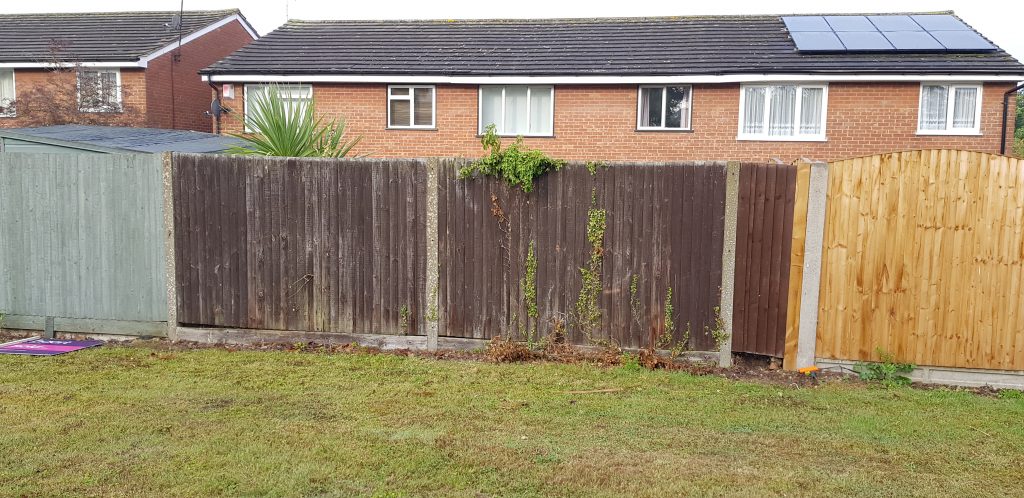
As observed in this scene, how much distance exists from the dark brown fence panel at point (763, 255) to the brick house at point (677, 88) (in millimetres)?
11601

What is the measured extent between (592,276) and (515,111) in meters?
12.3

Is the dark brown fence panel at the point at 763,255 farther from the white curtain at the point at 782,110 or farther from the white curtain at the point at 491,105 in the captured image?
the white curtain at the point at 491,105

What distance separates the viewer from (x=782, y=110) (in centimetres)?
1884

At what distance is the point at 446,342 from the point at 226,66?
14024 millimetres

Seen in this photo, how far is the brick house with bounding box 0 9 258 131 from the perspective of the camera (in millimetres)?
22562

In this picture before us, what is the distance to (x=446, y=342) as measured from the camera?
8.47 meters

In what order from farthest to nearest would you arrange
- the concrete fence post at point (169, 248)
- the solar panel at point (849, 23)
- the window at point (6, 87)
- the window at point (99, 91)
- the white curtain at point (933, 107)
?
the window at point (6, 87) → the window at point (99, 91) → the solar panel at point (849, 23) → the white curtain at point (933, 107) → the concrete fence post at point (169, 248)

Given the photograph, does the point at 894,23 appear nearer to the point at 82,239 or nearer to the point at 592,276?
the point at 592,276

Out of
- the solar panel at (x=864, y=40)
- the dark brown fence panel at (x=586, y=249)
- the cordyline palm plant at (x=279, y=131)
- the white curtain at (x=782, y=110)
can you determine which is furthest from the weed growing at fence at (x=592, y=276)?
the solar panel at (x=864, y=40)

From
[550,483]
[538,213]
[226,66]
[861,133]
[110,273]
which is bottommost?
[550,483]

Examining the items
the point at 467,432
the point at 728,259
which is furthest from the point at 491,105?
the point at 467,432

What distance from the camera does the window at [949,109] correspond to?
18.2 metres

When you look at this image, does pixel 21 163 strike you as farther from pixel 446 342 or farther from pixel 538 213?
pixel 538 213

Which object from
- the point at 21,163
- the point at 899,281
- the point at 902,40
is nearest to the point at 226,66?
the point at 21,163
